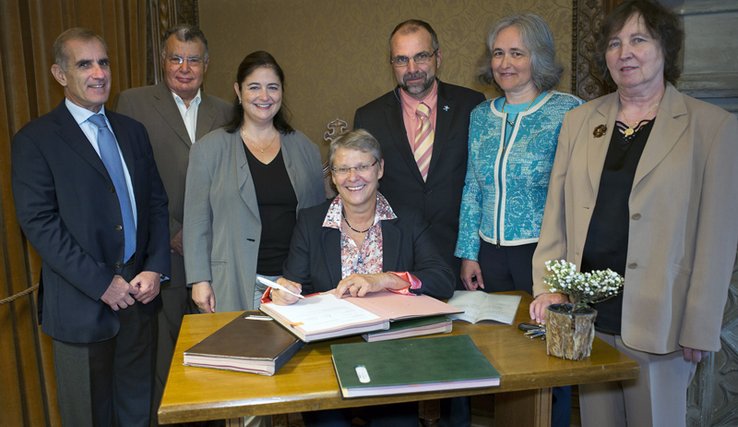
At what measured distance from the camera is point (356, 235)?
231cm

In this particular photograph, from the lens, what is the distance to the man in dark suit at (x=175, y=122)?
9.75 feet

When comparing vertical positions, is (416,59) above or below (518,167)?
above

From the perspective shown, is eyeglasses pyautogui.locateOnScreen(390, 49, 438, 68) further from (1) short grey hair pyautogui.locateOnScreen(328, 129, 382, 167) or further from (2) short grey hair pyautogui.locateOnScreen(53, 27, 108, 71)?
(2) short grey hair pyautogui.locateOnScreen(53, 27, 108, 71)

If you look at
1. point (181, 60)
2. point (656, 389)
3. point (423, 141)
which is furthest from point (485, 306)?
point (181, 60)

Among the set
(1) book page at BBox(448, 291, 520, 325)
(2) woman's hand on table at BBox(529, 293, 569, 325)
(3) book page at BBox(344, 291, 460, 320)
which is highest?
(3) book page at BBox(344, 291, 460, 320)

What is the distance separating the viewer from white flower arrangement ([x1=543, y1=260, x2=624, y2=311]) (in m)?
1.56

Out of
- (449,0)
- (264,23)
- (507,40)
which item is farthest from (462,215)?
(264,23)

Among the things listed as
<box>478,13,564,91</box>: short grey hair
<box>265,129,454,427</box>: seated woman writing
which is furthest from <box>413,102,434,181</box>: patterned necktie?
<box>478,13,564,91</box>: short grey hair

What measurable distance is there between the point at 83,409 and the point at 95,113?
3.88 feet

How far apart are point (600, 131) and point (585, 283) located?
644mm

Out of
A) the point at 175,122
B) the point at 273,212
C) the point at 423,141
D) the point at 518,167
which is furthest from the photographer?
the point at 175,122

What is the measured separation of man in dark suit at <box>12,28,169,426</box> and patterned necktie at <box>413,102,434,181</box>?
3.91 feet

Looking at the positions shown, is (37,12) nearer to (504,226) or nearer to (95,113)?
(95,113)

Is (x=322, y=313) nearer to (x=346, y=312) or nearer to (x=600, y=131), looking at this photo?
(x=346, y=312)
